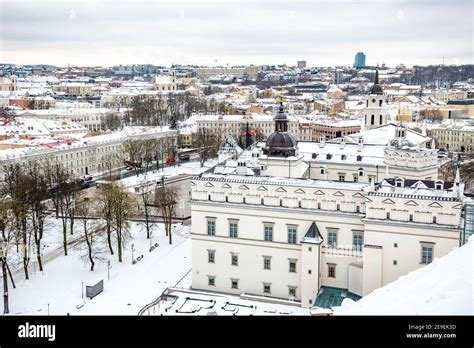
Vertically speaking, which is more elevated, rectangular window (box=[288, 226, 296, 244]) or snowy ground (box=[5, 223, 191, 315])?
rectangular window (box=[288, 226, 296, 244])

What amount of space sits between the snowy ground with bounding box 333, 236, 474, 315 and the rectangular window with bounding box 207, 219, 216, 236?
514 inches

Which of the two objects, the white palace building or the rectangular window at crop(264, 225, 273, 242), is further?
the rectangular window at crop(264, 225, 273, 242)

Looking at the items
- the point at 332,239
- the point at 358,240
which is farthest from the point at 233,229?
the point at 358,240

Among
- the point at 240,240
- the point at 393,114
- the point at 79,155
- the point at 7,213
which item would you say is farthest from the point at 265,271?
the point at 393,114

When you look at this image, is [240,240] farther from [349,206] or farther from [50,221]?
[50,221]

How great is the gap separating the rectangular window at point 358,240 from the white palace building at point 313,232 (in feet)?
0.14

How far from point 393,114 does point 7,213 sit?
7207 centimetres

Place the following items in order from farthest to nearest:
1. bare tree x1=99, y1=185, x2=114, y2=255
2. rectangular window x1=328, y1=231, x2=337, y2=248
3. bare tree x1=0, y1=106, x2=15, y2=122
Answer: bare tree x1=0, y1=106, x2=15, y2=122 → bare tree x1=99, y1=185, x2=114, y2=255 → rectangular window x1=328, y1=231, x2=337, y2=248

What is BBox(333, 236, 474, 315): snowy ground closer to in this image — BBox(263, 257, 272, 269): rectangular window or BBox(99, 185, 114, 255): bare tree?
BBox(263, 257, 272, 269): rectangular window

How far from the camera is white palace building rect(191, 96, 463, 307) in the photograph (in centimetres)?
2266

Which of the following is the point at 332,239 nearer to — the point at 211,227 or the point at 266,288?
the point at 266,288

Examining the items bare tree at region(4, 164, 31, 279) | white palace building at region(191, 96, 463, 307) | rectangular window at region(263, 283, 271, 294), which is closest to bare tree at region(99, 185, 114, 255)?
bare tree at region(4, 164, 31, 279)

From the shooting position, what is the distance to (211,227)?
86.7ft

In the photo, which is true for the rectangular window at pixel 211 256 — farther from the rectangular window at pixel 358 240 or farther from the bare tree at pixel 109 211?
the bare tree at pixel 109 211
